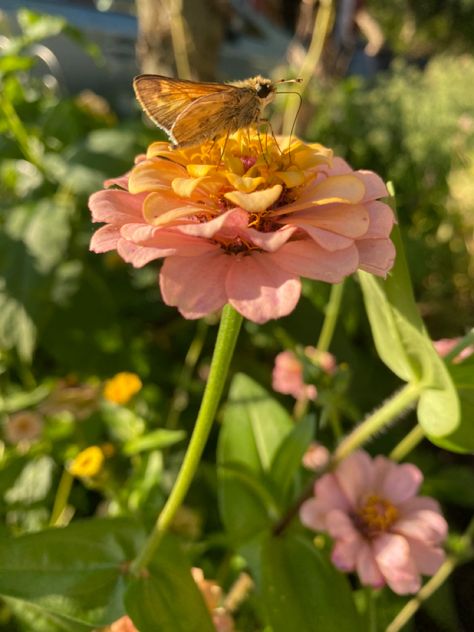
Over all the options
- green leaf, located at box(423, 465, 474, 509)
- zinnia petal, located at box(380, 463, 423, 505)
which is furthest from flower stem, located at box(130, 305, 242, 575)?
green leaf, located at box(423, 465, 474, 509)

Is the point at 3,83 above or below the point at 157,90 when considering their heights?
above

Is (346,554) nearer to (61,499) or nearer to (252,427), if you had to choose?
(252,427)

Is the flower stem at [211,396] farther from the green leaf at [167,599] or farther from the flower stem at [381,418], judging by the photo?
the flower stem at [381,418]

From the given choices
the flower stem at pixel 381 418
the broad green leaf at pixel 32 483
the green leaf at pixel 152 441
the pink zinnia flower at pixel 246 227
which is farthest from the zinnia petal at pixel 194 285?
the broad green leaf at pixel 32 483

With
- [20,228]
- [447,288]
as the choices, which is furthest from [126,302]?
[447,288]

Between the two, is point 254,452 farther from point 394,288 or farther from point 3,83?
point 3,83

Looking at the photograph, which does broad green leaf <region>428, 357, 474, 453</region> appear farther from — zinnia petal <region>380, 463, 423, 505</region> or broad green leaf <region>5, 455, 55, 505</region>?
broad green leaf <region>5, 455, 55, 505</region>
